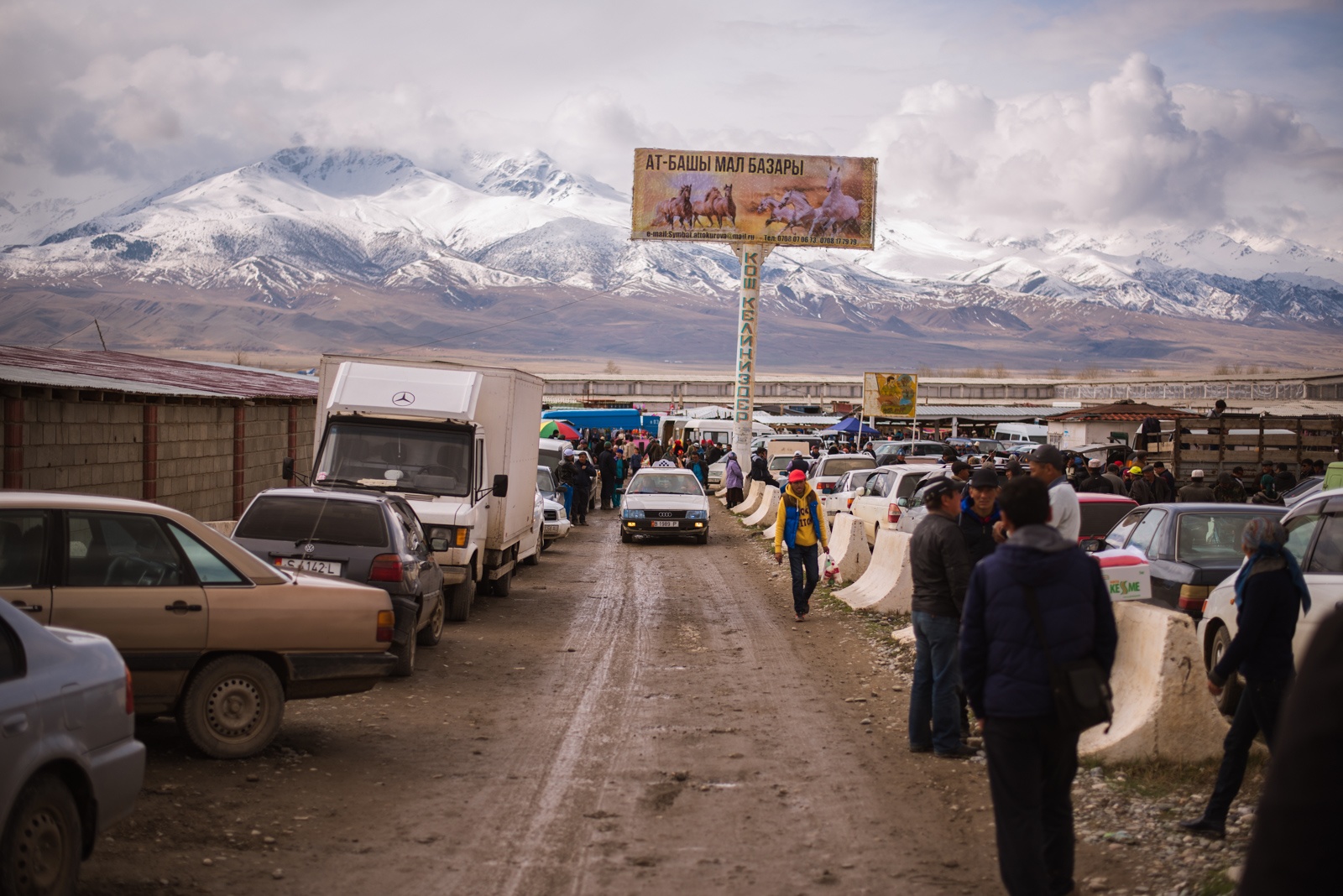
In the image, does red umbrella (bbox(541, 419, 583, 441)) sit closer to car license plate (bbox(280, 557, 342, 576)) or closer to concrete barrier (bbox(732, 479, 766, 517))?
concrete barrier (bbox(732, 479, 766, 517))

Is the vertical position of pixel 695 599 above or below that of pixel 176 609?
below

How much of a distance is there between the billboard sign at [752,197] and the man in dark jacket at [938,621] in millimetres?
38959

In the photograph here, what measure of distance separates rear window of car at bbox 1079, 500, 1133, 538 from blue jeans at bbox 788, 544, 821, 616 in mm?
3467

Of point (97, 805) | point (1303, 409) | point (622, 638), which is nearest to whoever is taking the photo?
point (97, 805)

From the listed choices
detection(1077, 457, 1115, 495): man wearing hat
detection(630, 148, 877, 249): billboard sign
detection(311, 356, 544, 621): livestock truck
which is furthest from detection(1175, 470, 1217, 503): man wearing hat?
detection(630, 148, 877, 249): billboard sign

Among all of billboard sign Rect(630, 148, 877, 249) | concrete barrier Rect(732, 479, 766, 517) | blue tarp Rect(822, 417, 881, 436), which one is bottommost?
concrete barrier Rect(732, 479, 766, 517)

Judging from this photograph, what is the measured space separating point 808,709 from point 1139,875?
3.88 metres

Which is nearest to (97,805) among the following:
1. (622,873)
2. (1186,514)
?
(622,873)

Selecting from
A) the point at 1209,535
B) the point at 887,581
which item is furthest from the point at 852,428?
the point at 1209,535

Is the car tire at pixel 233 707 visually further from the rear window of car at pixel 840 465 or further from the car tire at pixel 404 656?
the rear window of car at pixel 840 465

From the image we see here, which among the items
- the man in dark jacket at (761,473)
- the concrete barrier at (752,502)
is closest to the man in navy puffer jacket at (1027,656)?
the concrete barrier at (752,502)

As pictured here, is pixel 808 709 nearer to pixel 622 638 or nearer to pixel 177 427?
pixel 622 638

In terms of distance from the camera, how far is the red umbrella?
46656mm

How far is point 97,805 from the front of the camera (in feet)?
16.2
